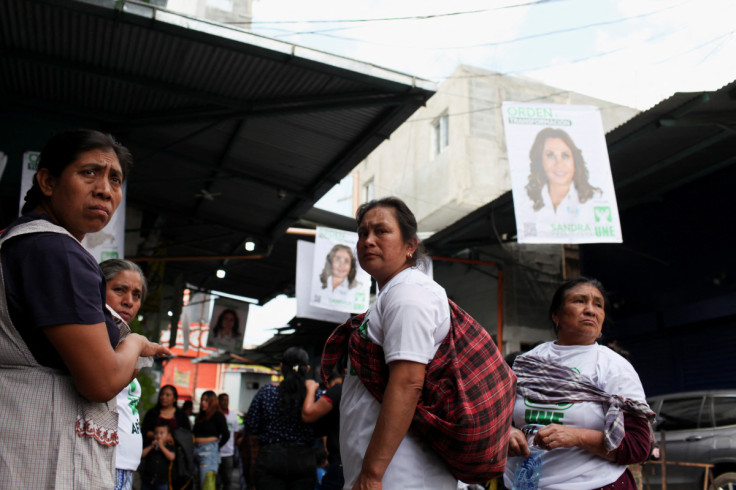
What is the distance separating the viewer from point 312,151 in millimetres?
9852

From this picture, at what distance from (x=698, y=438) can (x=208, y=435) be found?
7.05m

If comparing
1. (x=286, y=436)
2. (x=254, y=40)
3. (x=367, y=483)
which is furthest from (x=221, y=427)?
(x=367, y=483)

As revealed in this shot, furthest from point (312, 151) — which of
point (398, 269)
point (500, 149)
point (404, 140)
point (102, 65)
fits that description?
point (404, 140)

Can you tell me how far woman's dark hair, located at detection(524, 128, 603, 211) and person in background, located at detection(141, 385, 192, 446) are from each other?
5.16m

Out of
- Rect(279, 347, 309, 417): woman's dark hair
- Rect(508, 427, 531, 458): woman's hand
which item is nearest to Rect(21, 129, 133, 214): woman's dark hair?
Rect(508, 427, 531, 458): woman's hand

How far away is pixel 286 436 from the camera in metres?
5.69

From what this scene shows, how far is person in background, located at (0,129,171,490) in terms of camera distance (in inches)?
66.6

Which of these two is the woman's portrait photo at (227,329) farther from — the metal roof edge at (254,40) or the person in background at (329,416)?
the person in background at (329,416)

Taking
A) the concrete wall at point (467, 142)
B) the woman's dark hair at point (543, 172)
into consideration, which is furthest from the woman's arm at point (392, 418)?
the concrete wall at point (467, 142)

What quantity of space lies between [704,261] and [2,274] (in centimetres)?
1264

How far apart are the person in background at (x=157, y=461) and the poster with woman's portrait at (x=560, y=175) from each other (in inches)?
193

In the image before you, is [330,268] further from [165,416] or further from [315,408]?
[315,408]

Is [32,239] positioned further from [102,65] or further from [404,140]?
[404,140]

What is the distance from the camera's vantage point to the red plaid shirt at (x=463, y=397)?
2.18 meters
